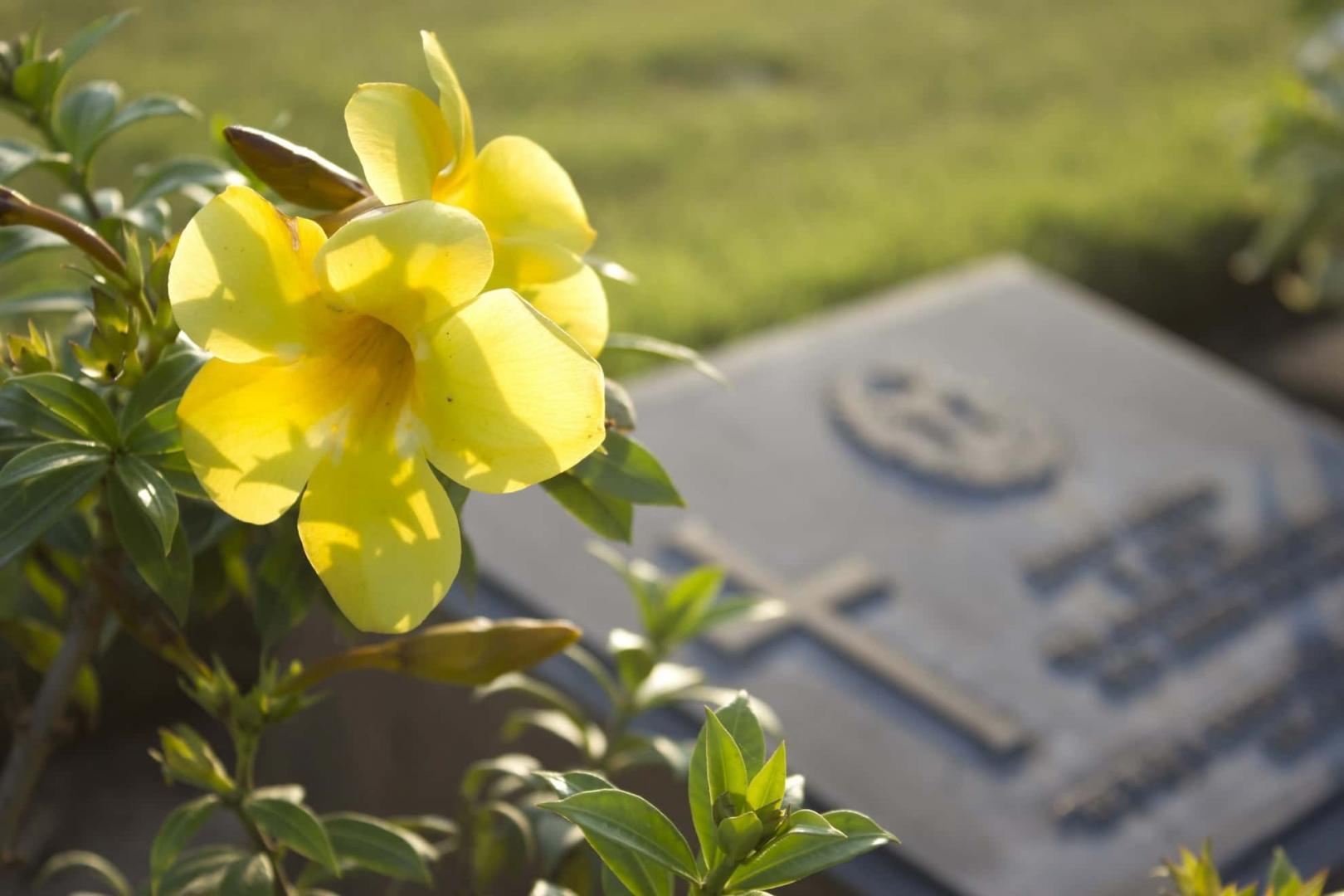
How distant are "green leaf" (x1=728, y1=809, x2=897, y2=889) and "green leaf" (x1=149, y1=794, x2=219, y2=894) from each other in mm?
405

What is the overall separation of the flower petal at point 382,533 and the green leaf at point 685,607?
772 mm

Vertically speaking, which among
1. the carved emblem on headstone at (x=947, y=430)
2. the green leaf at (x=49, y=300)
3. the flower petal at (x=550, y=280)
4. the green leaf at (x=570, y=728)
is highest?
the flower petal at (x=550, y=280)

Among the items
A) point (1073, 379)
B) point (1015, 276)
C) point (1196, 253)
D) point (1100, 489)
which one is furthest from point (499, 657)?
point (1196, 253)

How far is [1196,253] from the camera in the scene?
4676 mm

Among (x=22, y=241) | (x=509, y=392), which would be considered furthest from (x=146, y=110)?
(x=509, y=392)

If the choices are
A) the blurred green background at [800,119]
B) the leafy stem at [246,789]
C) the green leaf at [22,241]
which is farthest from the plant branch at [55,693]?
the blurred green background at [800,119]

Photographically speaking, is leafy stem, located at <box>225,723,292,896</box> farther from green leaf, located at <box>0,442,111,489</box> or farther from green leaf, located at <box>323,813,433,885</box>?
green leaf, located at <box>0,442,111,489</box>

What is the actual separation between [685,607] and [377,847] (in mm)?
499

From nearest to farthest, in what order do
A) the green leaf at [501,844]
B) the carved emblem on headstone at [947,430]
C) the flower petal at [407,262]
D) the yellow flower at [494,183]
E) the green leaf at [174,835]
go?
1. the flower petal at [407,262]
2. the yellow flower at [494,183]
3. the green leaf at [174,835]
4. the green leaf at [501,844]
5. the carved emblem on headstone at [947,430]

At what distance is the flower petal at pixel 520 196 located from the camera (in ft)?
2.76

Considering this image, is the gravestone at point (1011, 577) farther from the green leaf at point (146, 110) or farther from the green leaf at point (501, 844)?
the green leaf at point (146, 110)

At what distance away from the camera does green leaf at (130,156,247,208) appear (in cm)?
112

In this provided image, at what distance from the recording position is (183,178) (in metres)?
1.13

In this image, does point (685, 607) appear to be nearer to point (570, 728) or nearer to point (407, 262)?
point (570, 728)
